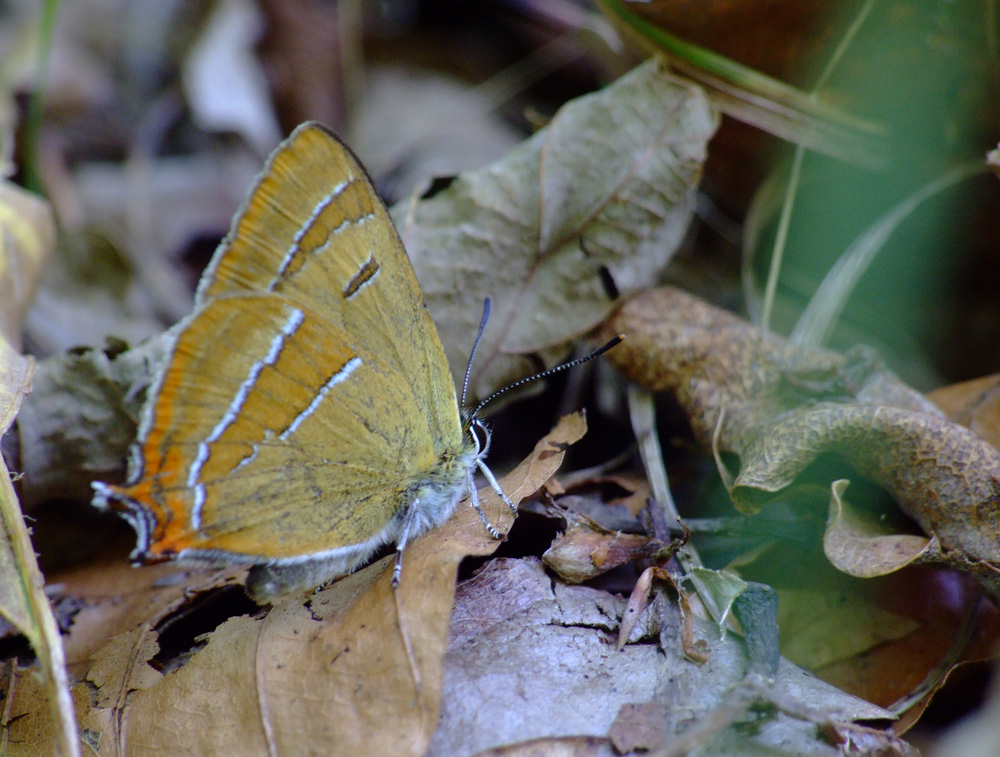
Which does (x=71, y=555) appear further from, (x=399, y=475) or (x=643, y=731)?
(x=643, y=731)

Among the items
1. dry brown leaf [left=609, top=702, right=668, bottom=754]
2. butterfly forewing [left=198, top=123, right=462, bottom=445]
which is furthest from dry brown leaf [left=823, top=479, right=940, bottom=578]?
butterfly forewing [left=198, top=123, right=462, bottom=445]

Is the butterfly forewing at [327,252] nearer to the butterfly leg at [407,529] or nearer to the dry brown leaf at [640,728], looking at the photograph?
the butterfly leg at [407,529]

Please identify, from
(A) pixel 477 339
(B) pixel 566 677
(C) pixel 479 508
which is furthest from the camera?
(A) pixel 477 339

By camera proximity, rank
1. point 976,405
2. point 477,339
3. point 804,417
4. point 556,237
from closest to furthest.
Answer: point 804,417, point 976,405, point 477,339, point 556,237

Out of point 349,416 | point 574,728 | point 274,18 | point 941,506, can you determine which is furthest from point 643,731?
point 274,18

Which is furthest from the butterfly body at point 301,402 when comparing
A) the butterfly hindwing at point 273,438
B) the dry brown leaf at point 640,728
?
the dry brown leaf at point 640,728

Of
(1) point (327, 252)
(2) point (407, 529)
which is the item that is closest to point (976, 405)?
(2) point (407, 529)

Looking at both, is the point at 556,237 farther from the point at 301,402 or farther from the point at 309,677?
the point at 309,677
